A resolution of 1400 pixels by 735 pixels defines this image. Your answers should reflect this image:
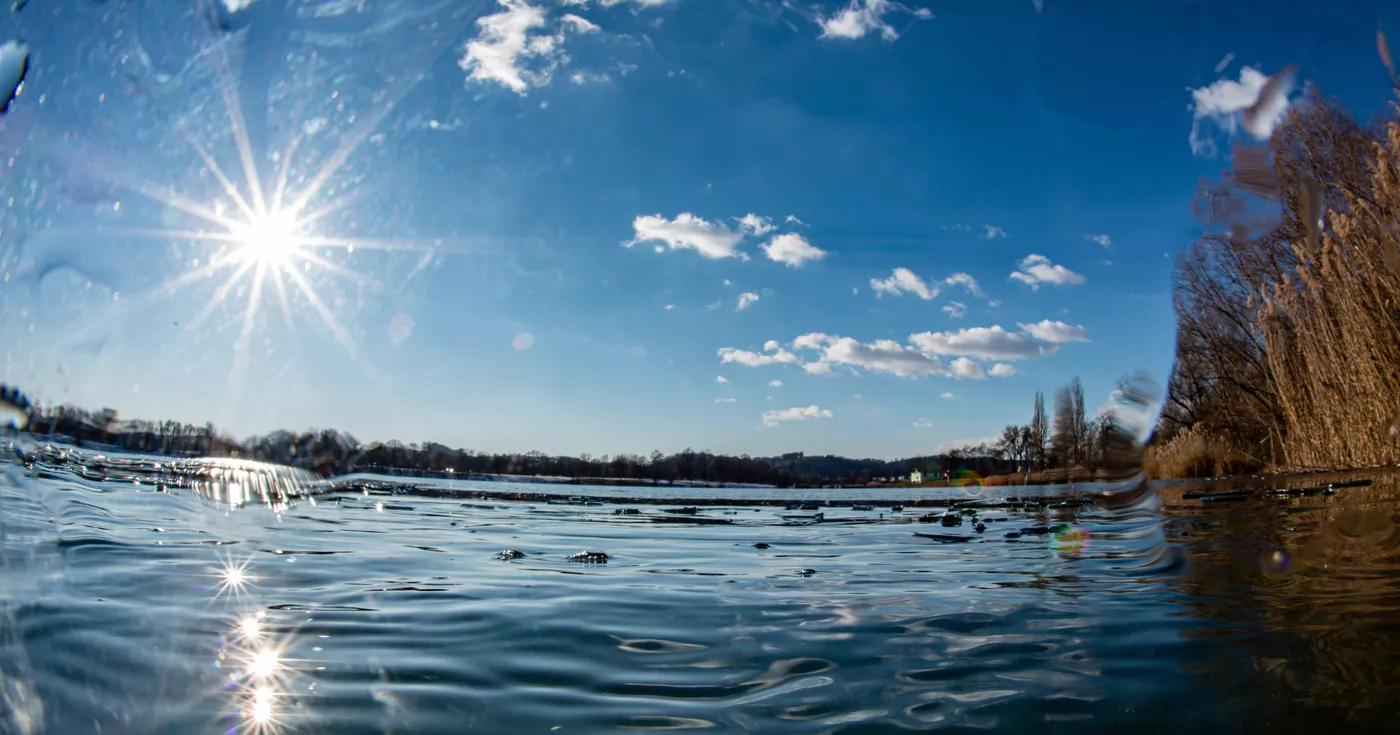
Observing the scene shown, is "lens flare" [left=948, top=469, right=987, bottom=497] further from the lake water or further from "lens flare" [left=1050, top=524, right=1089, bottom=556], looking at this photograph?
the lake water

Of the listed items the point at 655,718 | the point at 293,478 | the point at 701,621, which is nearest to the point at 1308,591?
the point at 701,621

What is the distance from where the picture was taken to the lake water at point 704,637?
2.20m

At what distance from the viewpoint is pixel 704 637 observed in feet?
10.6

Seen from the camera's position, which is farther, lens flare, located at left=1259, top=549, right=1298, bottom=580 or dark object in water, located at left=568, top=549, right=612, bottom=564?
dark object in water, located at left=568, top=549, right=612, bottom=564

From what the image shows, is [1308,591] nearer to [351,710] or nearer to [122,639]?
[351,710]

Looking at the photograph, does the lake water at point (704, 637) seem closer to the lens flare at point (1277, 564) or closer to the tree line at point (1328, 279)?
the lens flare at point (1277, 564)

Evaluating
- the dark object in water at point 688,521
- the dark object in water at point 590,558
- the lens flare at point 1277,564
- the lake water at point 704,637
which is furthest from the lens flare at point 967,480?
the dark object in water at point 590,558

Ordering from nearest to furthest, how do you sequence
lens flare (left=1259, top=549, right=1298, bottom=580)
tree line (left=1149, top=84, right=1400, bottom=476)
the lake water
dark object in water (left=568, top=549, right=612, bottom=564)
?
the lake water, lens flare (left=1259, top=549, right=1298, bottom=580), dark object in water (left=568, top=549, right=612, bottom=564), tree line (left=1149, top=84, right=1400, bottom=476)

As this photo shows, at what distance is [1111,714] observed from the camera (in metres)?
2.15

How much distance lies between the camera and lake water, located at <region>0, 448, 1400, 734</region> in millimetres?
2197

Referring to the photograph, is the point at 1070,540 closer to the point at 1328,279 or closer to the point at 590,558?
the point at 590,558

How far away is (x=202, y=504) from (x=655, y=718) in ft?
37.4

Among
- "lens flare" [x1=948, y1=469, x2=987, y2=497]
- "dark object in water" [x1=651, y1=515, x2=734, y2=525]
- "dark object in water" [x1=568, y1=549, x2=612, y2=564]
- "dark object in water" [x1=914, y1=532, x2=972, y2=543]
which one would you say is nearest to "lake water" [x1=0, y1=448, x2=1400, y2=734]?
"dark object in water" [x1=568, y1=549, x2=612, y2=564]

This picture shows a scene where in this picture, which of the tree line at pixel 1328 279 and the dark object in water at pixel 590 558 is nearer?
the dark object in water at pixel 590 558
